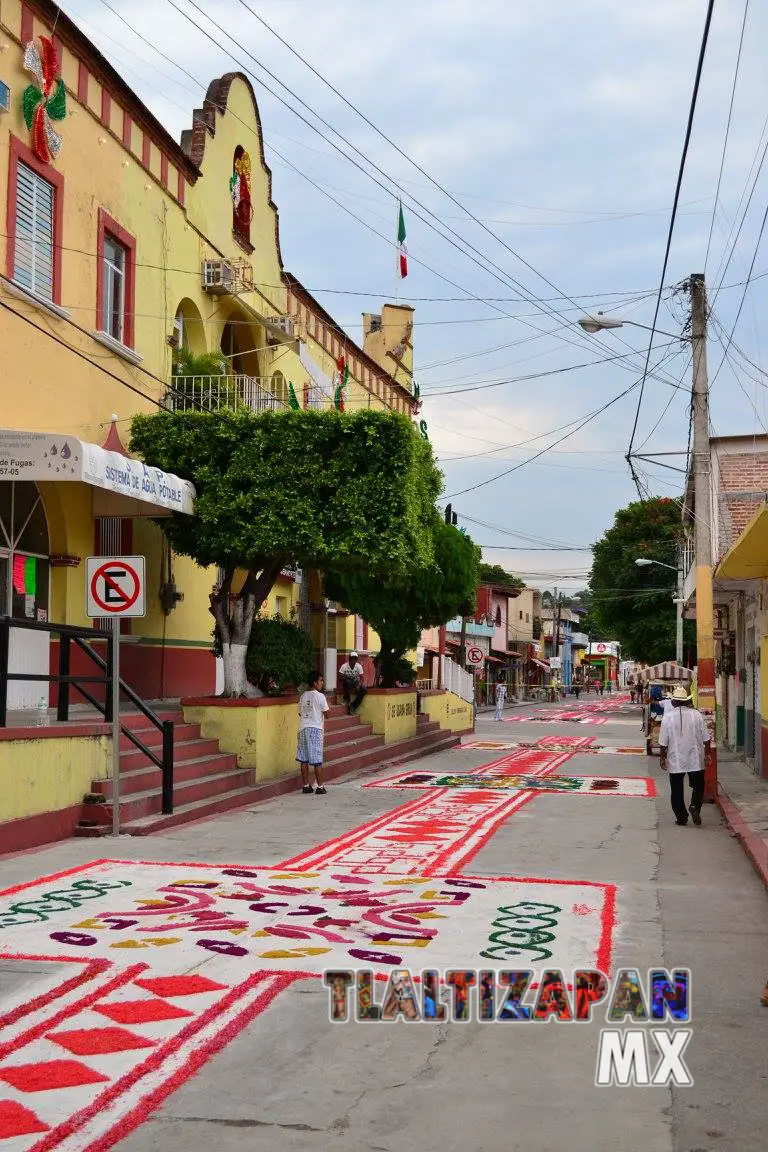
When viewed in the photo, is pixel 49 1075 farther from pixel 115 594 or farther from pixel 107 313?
pixel 107 313

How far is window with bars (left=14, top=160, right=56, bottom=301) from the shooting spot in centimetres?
1538

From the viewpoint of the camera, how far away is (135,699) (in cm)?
1316

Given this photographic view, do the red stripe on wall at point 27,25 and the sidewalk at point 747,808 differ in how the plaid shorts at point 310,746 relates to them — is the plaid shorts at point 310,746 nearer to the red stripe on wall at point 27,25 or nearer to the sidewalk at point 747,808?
the sidewalk at point 747,808

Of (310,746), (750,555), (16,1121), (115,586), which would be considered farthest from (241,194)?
(16,1121)

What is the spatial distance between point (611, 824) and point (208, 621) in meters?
10.5

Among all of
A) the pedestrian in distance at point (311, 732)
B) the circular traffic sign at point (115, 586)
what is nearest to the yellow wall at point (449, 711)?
the pedestrian in distance at point (311, 732)

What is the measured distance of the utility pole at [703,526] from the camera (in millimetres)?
16656

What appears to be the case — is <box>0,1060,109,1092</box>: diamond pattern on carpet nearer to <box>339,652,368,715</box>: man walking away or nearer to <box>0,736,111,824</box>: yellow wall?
<box>0,736,111,824</box>: yellow wall

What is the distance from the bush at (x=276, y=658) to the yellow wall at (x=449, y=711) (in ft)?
41.7

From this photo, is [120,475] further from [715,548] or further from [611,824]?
[715,548]

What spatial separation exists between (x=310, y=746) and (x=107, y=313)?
735 centimetres

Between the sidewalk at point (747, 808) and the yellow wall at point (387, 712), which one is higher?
the yellow wall at point (387, 712)

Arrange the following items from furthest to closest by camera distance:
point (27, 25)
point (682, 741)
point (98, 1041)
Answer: point (27, 25), point (682, 741), point (98, 1041)

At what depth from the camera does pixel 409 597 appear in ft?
88.7
